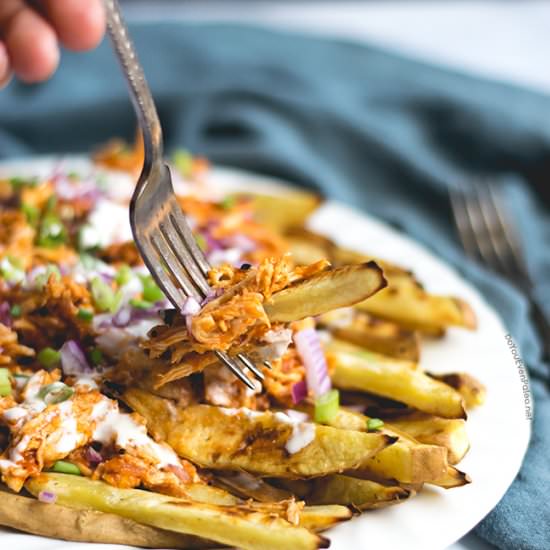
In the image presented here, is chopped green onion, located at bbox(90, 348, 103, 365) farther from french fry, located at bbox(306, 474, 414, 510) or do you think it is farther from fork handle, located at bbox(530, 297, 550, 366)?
fork handle, located at bbox(530, 297, 550, 366)

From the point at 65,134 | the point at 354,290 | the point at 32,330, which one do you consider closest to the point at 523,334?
the point at 354,290

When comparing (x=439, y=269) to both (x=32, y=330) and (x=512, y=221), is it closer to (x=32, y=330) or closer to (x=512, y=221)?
(x=512, y=221)

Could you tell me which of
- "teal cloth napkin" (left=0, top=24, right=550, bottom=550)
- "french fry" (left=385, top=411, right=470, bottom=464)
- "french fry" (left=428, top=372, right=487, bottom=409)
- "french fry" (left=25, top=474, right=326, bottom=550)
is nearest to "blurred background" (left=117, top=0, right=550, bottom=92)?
"teal cloth napkin" (left=0, top=24, right=550, bottom=550)

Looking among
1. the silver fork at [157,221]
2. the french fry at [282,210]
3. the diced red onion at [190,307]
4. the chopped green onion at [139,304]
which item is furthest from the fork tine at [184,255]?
the french fry at [282,210]

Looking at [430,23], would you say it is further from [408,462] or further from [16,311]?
[408,462]

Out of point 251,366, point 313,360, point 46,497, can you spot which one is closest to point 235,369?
point 251,366

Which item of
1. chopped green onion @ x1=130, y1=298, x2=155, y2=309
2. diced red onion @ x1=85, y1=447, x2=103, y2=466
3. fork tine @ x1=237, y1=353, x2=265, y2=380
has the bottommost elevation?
diced red onion @ x1=85, y1=447, x2=103, y2=466
